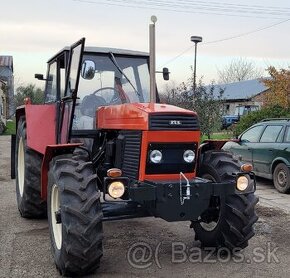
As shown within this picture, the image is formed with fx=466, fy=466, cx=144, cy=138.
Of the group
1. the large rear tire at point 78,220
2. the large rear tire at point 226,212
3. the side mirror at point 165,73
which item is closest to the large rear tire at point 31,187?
the large rear tire at point 78,220

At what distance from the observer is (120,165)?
4.98m

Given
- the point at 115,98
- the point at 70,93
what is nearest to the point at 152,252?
the point at 115,98

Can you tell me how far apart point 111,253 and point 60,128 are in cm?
165

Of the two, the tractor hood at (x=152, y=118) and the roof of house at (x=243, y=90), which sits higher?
the roof of house at (x=243, y=90)

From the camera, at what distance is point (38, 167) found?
6375 millimetres

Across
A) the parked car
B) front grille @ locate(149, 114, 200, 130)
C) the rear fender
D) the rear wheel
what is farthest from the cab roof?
the rear wheel

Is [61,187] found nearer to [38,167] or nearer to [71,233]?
[71,233]

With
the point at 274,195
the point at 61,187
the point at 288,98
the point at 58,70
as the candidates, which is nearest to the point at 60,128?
the point at 58,70

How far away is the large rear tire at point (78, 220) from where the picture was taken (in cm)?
422

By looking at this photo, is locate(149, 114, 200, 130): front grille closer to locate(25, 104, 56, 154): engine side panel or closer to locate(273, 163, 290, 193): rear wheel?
locate(25, 104, 56, 154): engine side panel

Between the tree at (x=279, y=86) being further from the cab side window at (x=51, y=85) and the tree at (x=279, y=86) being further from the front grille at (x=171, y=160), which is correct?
the front grille at (x=171, y=160)

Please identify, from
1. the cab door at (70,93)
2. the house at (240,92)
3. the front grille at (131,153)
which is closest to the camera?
the front grille at (131,153)

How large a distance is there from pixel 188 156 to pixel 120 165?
2.40 feet

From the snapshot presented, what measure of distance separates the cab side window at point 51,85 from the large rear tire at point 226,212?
241cm
